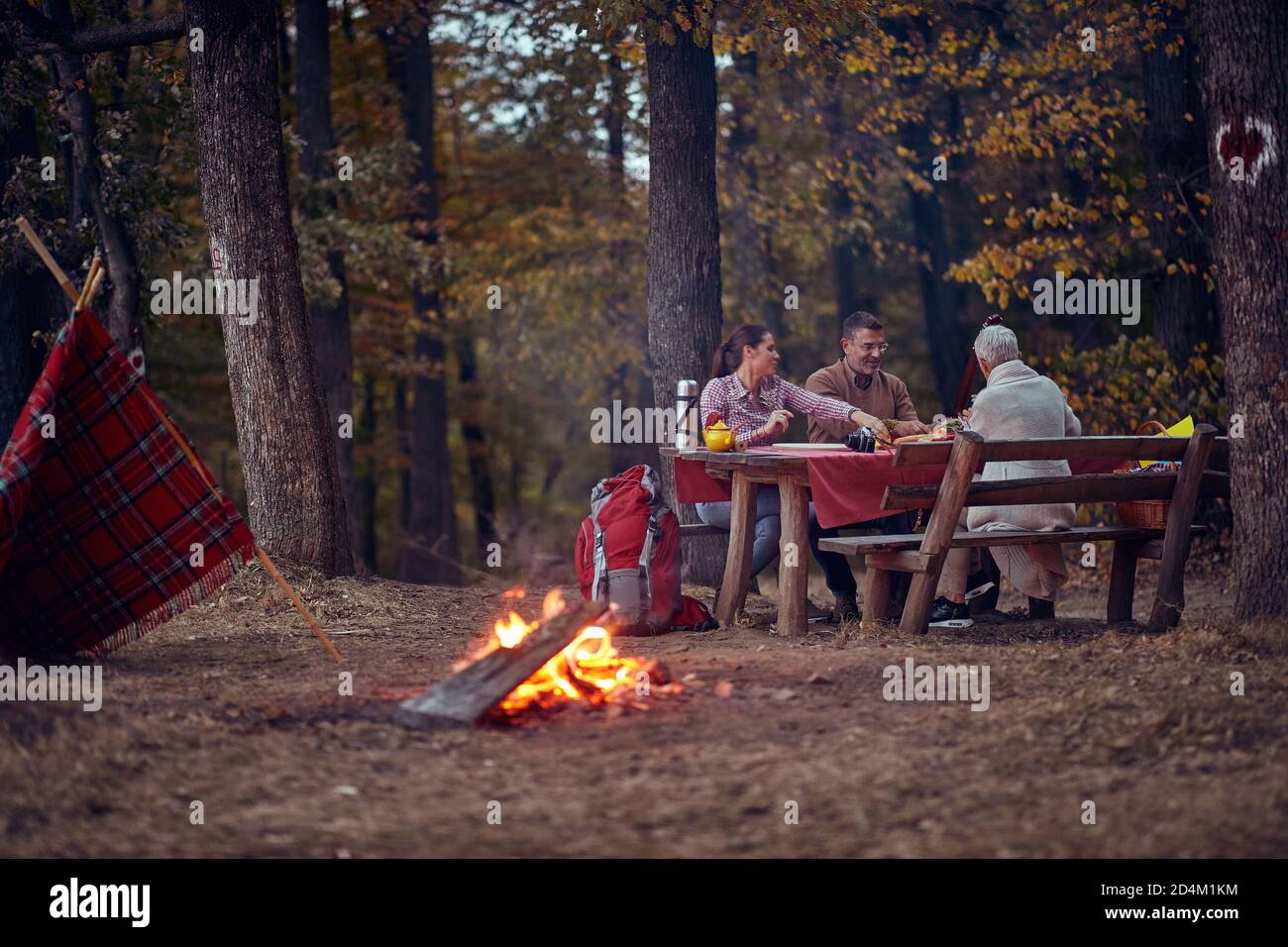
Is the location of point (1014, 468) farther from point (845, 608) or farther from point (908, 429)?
point (845, 608)

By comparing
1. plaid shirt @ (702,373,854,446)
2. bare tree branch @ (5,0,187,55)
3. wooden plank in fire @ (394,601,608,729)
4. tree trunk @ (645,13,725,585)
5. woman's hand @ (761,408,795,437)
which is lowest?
wooden plank in fire @ (394,601,608,729)

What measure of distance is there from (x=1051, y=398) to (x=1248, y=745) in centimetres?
320

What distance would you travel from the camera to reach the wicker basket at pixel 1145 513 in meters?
8.44

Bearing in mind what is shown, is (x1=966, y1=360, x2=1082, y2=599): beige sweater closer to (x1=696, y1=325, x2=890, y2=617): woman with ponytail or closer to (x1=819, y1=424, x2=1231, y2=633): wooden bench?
(x1=819, y1=424, x2=1231, y2=633): wooden bench

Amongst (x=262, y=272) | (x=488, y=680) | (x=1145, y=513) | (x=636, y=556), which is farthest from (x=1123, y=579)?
(x=262, y=272)

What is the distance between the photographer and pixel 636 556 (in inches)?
317

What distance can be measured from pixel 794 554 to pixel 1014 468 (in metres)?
1.40

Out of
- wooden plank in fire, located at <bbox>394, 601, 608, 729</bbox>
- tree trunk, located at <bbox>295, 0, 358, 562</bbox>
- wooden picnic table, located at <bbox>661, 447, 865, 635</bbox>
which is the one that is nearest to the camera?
wooden plank in fire, located at <bbox>394, 601, 608, 729</bbox>

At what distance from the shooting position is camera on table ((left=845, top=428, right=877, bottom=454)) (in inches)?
319

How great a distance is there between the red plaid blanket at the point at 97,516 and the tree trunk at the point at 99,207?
470cm

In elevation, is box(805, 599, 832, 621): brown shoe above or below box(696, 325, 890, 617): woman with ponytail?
below

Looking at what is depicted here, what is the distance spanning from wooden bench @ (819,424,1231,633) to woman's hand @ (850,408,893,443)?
56 centimetres

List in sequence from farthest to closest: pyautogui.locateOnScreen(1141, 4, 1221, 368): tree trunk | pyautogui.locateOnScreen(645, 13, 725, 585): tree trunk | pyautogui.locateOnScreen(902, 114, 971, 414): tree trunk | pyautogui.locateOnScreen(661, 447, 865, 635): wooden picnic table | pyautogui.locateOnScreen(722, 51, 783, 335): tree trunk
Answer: pyautogui.locateOnScreen(902, 114, 971, 414): tree trunk, pyautogui.locateOnScreen(722, 51, 783, 335): tree trunk, pyautogui.locateOnScreen(1141, 4, 1221, 368): tree trunk, pyautogui.locateOnScreen(645, 13, 725, 585): tree trunk, pyautogui.locateOnScreen(661, 447, 865, 635): wooden picnic table

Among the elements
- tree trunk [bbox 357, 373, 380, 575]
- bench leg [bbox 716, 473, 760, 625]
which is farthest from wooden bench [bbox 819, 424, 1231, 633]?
tree trunk [bbox 357, 373, 380, 575]
